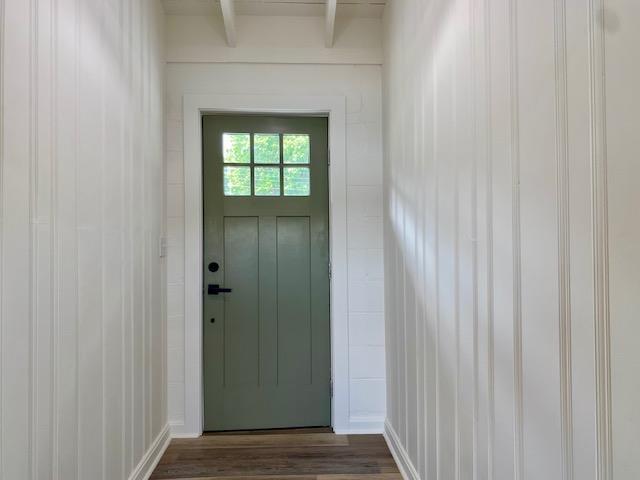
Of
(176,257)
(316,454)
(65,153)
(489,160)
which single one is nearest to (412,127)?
(489,160)

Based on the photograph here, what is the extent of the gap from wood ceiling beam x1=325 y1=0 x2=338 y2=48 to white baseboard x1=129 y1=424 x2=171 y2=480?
2.59m

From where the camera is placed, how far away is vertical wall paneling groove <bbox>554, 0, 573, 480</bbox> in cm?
75

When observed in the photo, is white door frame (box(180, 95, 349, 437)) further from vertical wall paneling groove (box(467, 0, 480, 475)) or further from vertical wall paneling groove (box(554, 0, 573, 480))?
vertical wall paneling groove (box(554, 0, 573, 480))

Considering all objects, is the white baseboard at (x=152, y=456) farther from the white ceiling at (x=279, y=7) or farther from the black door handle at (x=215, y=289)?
the white ceiling at (x=279, y=7)

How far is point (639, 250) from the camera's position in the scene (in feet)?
2.01

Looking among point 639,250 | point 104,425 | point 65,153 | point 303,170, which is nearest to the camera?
point 639,250

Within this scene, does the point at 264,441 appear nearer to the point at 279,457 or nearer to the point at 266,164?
A: the point at 279,457

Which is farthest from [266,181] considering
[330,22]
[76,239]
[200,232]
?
[76,239]

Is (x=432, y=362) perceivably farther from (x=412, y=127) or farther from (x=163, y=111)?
(x=163, y=111)

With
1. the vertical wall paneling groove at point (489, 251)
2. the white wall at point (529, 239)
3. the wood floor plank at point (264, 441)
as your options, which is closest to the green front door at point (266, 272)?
the wood floor plank at point (264, 441)

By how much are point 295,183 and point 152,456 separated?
1.78m

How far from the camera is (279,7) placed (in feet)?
7.68

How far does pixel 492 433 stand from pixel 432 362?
0.48 metres

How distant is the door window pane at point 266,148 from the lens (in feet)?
8.25
